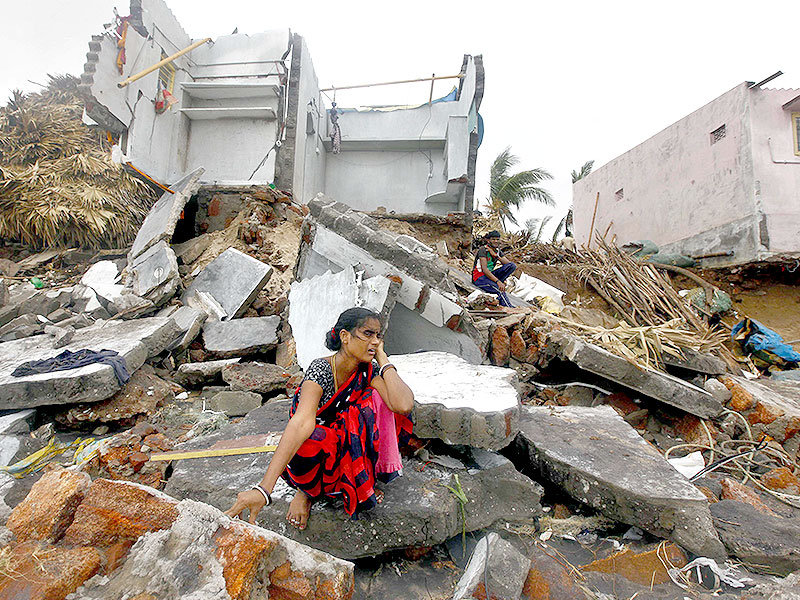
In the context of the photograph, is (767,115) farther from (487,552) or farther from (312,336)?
(487,552)

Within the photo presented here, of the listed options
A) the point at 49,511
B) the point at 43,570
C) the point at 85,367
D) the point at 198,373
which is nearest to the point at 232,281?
the point at 198,373

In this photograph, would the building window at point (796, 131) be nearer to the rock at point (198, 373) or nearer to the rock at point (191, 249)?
the rock at point (198, 373)

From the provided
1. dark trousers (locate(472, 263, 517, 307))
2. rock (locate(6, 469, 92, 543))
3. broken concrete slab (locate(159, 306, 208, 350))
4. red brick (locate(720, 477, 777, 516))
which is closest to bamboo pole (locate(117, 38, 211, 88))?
broken concrete slab (locate(159, 306, 208, 350))

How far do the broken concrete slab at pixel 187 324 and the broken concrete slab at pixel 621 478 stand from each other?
3.65 metres

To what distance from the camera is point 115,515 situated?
1.26 meters

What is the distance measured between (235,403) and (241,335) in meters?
1.23

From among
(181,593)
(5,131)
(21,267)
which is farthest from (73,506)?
(5,131)

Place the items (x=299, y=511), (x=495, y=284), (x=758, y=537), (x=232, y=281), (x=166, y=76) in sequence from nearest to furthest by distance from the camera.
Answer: (x=299, y=511) < (x=758, y=537) < (x=232, y=281) < (x=495, y=284) < (x=166, y=76)

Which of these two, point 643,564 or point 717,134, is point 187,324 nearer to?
point 643,564

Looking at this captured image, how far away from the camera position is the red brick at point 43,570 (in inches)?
40.2

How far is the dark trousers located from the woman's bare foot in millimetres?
4311

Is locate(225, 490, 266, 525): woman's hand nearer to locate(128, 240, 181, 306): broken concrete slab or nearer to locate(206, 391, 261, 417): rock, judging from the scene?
locate(206, 391, 261, 417): rock

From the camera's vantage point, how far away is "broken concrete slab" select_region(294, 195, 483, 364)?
11.8 ft

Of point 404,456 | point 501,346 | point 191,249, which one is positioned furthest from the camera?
point 191,249
